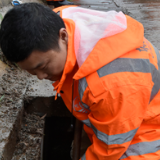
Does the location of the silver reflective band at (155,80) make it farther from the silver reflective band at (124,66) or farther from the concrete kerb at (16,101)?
the concrete kerb at (16,101)

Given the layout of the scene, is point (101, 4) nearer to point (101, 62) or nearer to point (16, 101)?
point (16, 101)

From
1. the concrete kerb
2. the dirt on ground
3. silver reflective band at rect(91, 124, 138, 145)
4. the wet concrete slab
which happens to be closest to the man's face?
silver reflective band at rect(91, 124, 138, 145)

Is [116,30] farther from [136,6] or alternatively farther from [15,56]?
[136,6]

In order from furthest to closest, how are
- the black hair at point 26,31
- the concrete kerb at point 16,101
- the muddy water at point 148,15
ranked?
the muddy water at point 148,15 < the concrete kerb at point 16,101 < the black hair at point 26,31

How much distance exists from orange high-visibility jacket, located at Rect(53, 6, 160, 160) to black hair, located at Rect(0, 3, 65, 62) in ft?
0.54

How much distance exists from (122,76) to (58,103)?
1220mm

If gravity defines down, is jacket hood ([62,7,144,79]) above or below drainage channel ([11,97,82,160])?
above

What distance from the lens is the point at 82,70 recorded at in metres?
1.07

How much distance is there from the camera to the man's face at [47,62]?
1.09 m

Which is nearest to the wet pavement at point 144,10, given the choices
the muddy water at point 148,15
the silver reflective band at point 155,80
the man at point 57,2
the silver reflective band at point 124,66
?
the muddy water at point 148,15

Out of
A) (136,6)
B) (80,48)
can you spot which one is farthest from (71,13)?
(136,6)

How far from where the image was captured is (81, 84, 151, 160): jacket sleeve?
1065 millimetres

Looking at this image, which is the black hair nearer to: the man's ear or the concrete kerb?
the man's ear

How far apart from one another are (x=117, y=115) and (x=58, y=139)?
2051 millimetres
